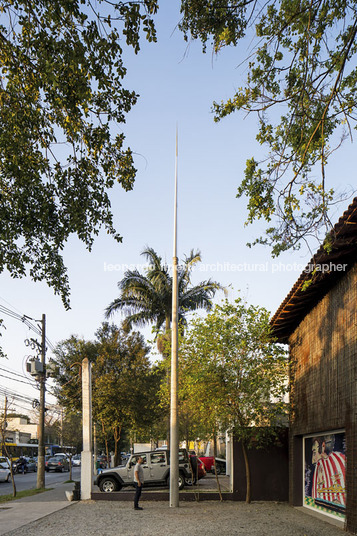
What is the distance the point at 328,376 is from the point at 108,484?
13282 millimetres

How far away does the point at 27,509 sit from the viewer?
60.1 ft

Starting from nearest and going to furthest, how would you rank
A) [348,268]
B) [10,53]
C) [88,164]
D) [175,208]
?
[10,53]
[88,164]
[348,268]
[175,208]

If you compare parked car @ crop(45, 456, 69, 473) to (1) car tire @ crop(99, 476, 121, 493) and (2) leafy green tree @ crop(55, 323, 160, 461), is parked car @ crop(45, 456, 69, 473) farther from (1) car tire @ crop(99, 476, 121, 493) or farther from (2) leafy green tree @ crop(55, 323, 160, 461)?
(1) car tire @ crop(99, 476, 121, 493)

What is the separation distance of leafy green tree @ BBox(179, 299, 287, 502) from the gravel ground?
235 centimetres

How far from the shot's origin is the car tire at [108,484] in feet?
76.8

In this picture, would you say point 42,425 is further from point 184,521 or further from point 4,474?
point 184,521

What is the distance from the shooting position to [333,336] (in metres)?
13.4

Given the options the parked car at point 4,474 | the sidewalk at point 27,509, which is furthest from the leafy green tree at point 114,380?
the sidewalk at point 27,509

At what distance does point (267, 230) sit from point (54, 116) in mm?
3586

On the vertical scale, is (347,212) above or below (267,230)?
above

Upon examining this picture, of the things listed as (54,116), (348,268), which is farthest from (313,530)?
(54,116)

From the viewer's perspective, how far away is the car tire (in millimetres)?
23406

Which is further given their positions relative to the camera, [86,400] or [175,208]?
[86,400]

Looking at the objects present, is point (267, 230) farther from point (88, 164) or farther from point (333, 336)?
point (333, 336)
